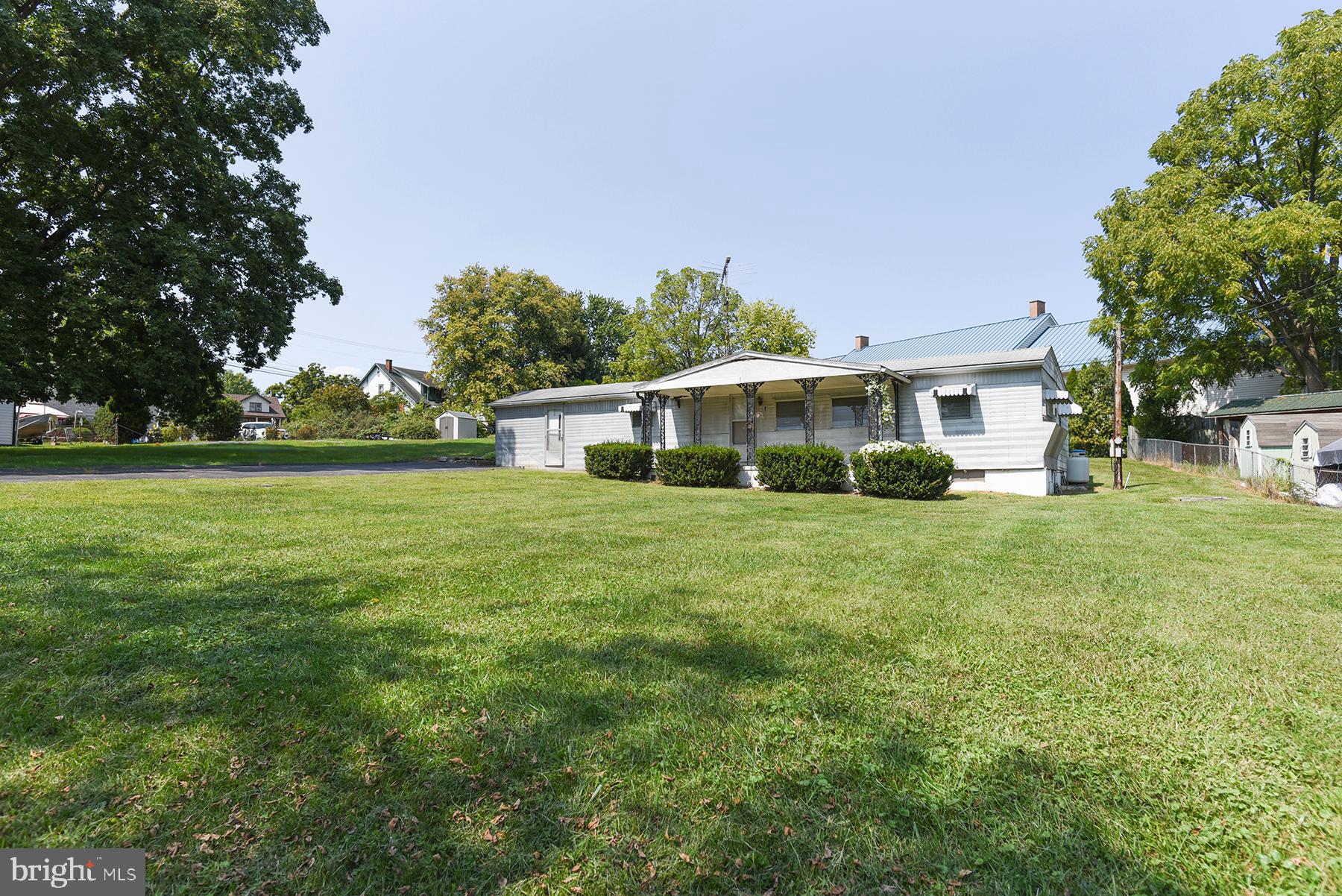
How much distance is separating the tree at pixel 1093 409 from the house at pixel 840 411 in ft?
29.3

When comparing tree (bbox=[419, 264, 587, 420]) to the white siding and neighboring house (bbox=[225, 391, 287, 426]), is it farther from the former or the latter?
neighboring house (bbox=[225, 391, 287, 426])

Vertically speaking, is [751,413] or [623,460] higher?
[751,413]

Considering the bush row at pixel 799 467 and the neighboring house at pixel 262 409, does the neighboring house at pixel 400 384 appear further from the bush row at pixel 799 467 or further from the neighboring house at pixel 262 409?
the bush row at pixel 799 467

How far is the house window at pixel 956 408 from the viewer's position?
15.3m

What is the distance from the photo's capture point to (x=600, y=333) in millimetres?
46750

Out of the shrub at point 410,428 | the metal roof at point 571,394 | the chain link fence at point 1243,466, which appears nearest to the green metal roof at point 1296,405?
the chain link fence at point 1243,466

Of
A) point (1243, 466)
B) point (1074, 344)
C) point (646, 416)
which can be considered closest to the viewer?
point (1243, 466)

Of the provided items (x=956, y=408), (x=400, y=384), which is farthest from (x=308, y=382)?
(x=956, y=408)

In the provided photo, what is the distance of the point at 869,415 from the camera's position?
15.6 metres

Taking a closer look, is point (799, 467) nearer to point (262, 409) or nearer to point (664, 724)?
point (664, 724)

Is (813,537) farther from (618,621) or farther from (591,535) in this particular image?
(618,621)

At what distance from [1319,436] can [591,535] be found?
2009 cm

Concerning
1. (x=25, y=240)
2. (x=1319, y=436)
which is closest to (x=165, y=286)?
(x=25, y=240)

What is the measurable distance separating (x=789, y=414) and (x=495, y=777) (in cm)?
1734
